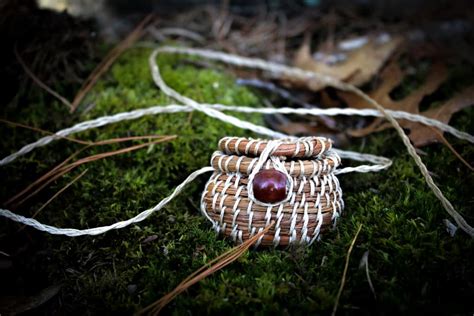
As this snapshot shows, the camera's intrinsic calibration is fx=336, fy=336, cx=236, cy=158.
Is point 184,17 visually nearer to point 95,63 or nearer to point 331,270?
point 95,63

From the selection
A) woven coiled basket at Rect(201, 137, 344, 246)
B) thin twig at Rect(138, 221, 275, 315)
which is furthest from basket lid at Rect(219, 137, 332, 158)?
thin twig at Rect(138, 221, 275, 315)

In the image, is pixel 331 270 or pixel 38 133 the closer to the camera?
pixel 331 270

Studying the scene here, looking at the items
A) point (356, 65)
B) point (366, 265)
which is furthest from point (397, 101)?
point (366, 265)

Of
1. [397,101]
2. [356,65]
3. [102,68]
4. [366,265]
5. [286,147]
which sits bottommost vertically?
[366,265]

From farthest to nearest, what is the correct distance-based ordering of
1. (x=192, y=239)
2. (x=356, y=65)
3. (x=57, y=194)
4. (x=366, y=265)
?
(x=356, y=65)
(x=57, y=194)
(x=192, y=239)
(x=366, y=265)

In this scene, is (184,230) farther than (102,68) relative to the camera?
No

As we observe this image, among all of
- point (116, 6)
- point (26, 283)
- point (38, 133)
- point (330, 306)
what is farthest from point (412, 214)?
point (116, 6)

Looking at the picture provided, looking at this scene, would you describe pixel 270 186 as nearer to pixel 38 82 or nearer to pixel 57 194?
pixel 57 194
